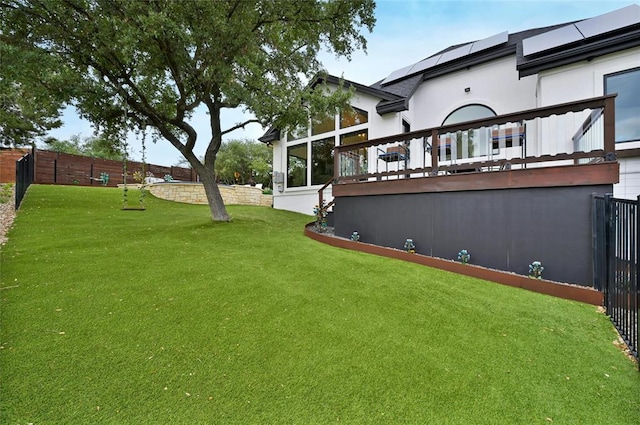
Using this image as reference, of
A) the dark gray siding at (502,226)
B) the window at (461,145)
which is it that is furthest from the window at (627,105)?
the dark gray siding at (502,226)

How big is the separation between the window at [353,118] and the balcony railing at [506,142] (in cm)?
283

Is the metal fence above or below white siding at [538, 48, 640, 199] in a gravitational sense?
below

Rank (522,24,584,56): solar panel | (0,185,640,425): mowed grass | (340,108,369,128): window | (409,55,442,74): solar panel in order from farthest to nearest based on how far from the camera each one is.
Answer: (340,108,369,128): window, (409,55,442,74): solar panel, (522,24,584,56): solar panel, (0,185,640,425): mowed grass

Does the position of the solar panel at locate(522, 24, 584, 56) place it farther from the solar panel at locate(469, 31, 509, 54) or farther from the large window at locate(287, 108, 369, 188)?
the large window at locate(287, 108, 369, 188)

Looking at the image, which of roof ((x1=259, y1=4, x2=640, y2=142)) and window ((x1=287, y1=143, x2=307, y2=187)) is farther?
window ((x1=287, y1=143, x2=307, y2=187))

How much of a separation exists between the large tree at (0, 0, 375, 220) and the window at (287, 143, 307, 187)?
3746mm

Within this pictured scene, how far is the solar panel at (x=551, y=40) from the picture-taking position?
22.6 ft

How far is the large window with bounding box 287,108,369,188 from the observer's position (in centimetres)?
1077

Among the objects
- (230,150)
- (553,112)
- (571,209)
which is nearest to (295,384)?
(571,209)

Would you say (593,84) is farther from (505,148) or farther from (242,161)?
(242,161)

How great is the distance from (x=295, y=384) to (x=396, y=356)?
90cm

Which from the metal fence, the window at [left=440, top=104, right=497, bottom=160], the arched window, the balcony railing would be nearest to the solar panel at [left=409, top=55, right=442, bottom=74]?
the arched window

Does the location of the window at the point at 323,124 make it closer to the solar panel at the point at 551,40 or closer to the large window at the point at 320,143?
Answer: the large window at the point at 320,143

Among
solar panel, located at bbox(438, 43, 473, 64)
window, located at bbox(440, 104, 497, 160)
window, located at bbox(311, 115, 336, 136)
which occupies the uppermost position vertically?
solar panel, located at bbox(438, 43, 473, 64)
